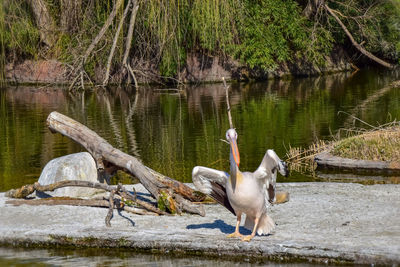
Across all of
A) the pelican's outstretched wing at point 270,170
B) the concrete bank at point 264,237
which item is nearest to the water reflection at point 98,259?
the concrete bank at point 264,237

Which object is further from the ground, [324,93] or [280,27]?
[280,27]

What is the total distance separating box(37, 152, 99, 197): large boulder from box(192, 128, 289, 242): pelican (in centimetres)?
305

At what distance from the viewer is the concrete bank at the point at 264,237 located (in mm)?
8562

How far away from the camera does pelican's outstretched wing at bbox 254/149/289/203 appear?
8.50 meters

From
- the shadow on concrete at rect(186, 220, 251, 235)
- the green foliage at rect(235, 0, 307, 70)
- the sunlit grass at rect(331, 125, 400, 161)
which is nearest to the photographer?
the shadow on concrete at rect(186, 220, 251, 235)

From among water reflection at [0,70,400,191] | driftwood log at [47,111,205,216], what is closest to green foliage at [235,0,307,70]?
water reflection at [0,70,400,191]

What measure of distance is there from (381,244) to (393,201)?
216cm

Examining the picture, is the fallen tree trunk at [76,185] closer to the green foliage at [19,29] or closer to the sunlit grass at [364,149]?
the sunlit grass at [364,149]

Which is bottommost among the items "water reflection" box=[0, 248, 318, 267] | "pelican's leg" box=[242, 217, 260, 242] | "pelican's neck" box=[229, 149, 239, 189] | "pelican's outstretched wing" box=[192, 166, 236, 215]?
"water reflection" box=[0, 248, 318, 267]

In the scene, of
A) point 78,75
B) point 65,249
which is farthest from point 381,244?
point 78,75

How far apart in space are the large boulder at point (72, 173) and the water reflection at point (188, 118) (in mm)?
2387

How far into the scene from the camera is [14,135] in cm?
2152

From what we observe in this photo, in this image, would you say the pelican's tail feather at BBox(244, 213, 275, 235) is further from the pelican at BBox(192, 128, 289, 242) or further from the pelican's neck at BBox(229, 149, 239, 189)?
the pelican's neck at BBox(229, 149, 239, 189)

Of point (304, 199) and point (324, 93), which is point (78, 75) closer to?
point (324, 93)
